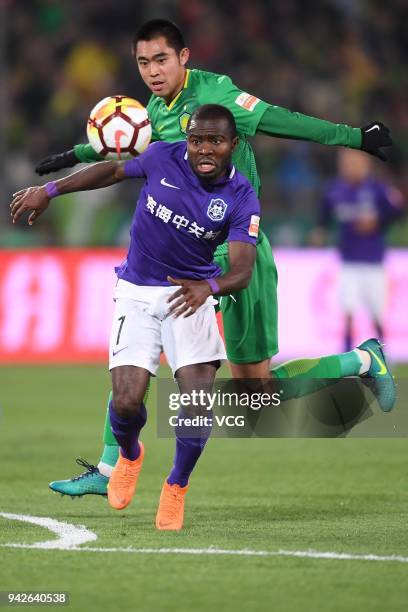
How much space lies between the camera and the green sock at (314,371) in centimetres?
816

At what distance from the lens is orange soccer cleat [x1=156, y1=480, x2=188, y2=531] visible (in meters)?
6.64

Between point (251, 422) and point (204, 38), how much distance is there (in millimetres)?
11857

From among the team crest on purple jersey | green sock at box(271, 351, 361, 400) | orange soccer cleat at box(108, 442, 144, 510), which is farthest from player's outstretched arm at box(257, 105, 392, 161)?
orange soccer cleat at box(108, 442, 144, 510)

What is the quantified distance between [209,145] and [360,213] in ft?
27.0

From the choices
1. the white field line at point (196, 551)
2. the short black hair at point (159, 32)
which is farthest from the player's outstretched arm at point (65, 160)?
the white field line at point (196, 551)

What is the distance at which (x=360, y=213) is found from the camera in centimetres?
1458

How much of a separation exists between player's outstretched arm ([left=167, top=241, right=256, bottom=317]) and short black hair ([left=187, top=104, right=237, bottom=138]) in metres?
0.57

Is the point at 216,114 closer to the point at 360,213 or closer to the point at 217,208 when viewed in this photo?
the point at 217,208

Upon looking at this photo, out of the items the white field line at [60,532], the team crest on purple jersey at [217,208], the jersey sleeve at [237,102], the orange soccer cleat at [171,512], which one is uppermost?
the jersey sleeve at [237,102]

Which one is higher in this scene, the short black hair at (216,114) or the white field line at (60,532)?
the short black hair at (216,114)

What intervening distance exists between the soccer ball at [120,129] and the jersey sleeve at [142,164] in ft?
0.35

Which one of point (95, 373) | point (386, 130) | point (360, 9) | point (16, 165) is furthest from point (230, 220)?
point (360, 9)

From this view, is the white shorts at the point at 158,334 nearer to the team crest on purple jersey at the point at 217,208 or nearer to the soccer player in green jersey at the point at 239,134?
the team crest on purple jersey at the point at 217,208

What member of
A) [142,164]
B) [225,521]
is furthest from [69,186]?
[225,521]
